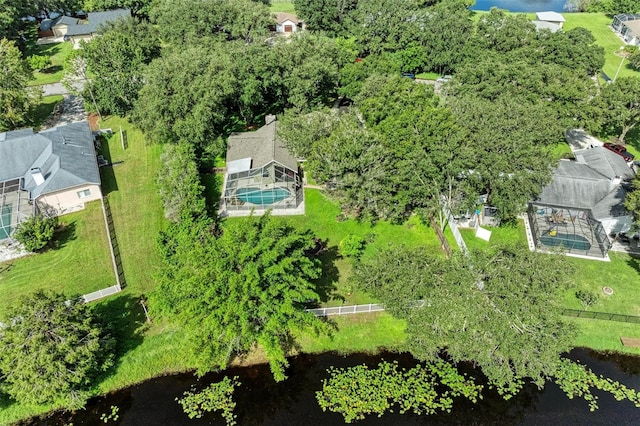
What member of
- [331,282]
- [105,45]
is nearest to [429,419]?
[331,282]

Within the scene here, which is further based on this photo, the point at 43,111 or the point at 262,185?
the point at 43,111

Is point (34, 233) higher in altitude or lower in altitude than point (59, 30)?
lower

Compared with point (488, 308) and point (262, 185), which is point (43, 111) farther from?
point (488, 308)

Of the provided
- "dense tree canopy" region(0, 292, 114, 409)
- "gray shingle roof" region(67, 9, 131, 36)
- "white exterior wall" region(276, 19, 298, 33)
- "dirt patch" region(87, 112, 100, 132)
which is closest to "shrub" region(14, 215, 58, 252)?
"dense tree canopy" region(0, 292, 114, 409)

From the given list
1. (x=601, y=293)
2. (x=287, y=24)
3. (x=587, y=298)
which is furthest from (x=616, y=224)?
(x=287, y=24)

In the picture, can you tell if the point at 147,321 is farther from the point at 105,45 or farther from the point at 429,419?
the point at 105,45

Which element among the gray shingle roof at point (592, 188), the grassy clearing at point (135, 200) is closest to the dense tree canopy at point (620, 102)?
the gray shingle roof at point (592, 188)

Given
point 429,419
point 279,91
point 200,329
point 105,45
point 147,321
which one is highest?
point 105,45
